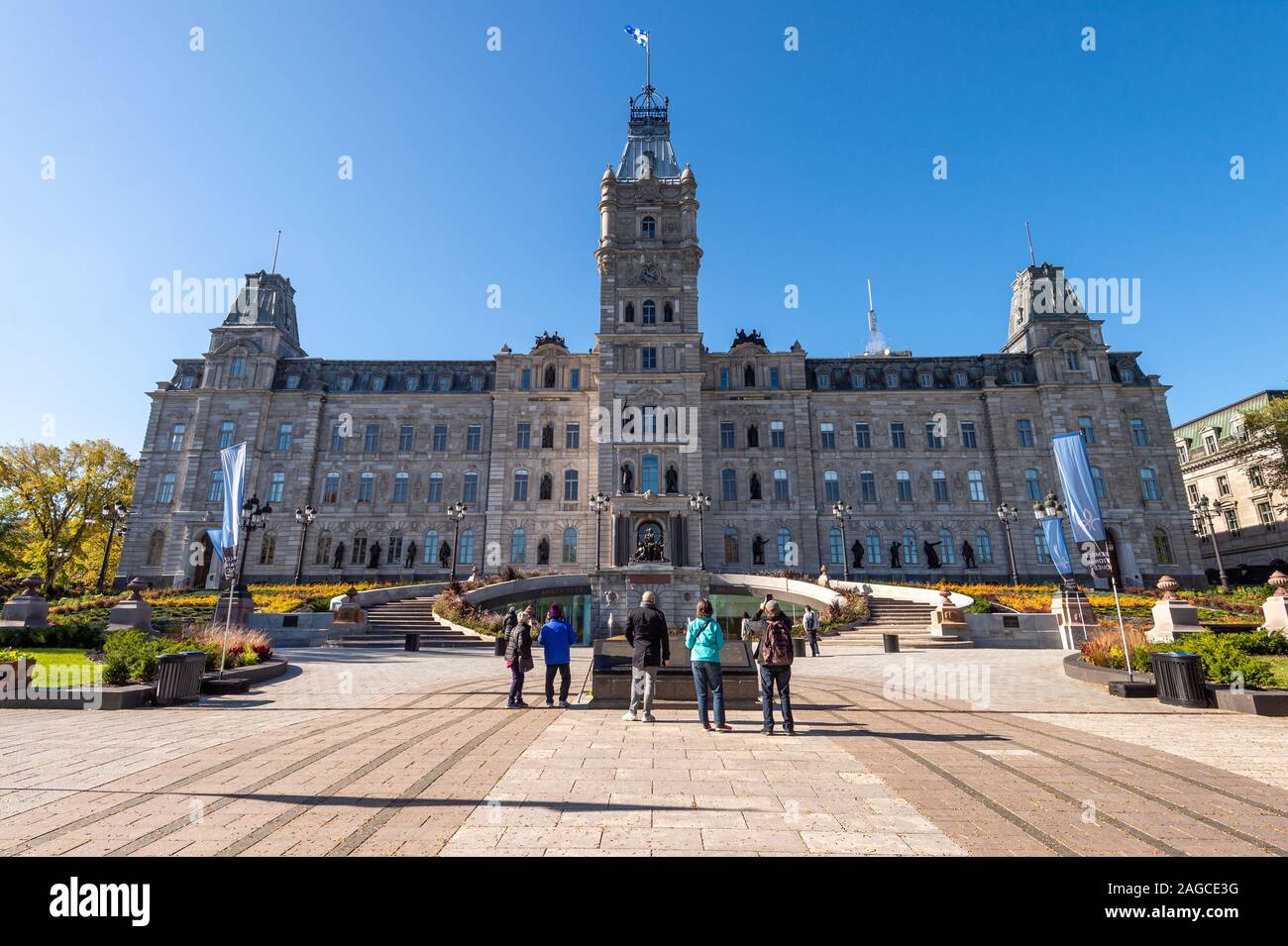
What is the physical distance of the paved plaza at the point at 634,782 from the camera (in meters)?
4.25

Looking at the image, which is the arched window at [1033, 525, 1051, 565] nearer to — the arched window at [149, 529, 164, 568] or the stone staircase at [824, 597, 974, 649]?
the stone staircase at [824, 597, 974, 649]

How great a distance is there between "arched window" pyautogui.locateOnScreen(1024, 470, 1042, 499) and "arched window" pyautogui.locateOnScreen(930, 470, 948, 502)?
5.62 metres

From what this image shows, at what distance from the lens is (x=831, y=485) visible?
43.1m

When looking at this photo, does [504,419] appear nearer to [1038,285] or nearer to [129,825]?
[129,825]

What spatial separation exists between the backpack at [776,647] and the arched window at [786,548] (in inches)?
1302

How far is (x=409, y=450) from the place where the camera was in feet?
147

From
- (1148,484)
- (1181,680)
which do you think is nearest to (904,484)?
(1148,484)

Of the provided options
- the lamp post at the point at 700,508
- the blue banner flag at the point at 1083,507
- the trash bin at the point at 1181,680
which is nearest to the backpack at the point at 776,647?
the trash bin at the point at 1181,680

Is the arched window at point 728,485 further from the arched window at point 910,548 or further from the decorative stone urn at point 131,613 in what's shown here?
the decorative stone urn at point 131,613

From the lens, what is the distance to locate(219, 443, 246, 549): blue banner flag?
15.5 metres

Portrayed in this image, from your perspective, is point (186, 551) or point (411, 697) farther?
point (186, 551)

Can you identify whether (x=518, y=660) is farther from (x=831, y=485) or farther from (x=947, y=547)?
(x=947, y=547)
